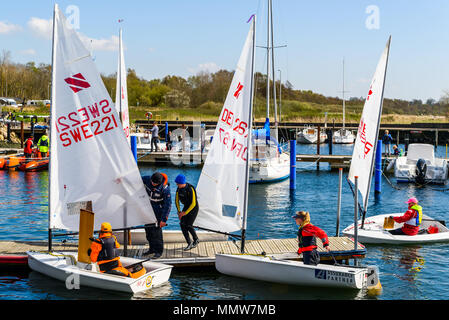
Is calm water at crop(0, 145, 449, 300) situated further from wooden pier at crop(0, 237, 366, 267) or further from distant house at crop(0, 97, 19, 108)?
distant house at crop(0, 97, 19, 108)

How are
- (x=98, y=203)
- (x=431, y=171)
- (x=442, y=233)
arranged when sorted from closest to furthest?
1. (x=98, y=203)
2. (x=442, y=233)
3. (x=431, y=171)

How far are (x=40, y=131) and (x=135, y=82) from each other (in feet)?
163

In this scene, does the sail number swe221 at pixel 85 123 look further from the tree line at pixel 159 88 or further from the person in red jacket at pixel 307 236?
the tree line at pixel 159 88

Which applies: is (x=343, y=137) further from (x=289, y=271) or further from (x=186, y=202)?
(x=289, y=271)

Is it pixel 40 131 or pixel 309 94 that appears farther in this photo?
pixel 309 94

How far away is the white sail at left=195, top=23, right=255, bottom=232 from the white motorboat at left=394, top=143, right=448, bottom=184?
1865 cm

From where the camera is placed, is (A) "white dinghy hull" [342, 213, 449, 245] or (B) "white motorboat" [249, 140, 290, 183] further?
(B) "white motorboat" [249, 140, 290, 183]

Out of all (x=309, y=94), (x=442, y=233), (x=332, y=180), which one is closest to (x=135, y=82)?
(x=309, y=94)

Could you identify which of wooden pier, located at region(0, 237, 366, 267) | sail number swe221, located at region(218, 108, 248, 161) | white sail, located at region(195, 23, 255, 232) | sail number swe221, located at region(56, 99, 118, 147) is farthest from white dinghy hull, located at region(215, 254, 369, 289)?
sail number swe221, located at region(56, 99, 118, 147)

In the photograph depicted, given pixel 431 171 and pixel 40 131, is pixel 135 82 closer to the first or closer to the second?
pixel 40 131

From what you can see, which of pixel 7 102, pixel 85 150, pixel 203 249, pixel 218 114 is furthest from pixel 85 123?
pixel 218 114

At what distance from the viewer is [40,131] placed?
4709 cm

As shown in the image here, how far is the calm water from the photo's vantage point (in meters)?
10.9

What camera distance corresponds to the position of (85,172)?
440 inches
